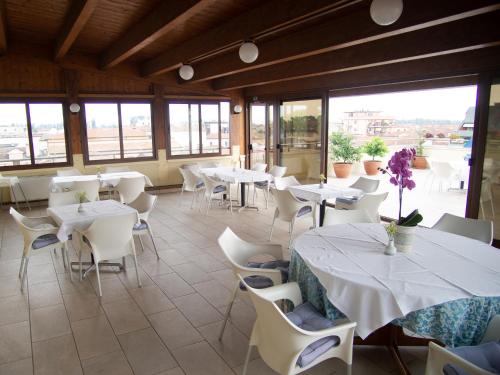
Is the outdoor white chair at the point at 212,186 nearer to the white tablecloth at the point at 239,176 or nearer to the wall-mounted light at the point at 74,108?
the white tablecloth at the point at 239,176

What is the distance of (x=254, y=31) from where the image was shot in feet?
13.9

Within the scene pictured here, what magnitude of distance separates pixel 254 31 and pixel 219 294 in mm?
2879

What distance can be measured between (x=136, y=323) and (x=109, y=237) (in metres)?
0.85

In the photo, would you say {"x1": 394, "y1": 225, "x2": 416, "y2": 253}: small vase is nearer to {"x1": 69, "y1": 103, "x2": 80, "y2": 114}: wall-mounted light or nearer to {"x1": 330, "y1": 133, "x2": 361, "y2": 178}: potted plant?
{"x1": 69, "y1": 103, "x2": 80, "y2": 114}: wall-mounted light

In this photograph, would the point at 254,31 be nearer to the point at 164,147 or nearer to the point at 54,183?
the point at 54,183

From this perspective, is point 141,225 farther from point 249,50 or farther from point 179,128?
point 179,128

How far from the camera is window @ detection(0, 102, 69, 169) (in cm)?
727

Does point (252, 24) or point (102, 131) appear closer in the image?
point (252, 24)

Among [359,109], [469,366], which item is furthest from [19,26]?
[359,109]

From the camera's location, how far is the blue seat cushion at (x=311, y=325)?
1.86m

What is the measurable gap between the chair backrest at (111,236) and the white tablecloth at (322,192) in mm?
2328

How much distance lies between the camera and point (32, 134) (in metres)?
7.44

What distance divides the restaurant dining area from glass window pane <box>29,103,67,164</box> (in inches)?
1.1

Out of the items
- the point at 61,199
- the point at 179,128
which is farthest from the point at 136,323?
the point at 179,128
